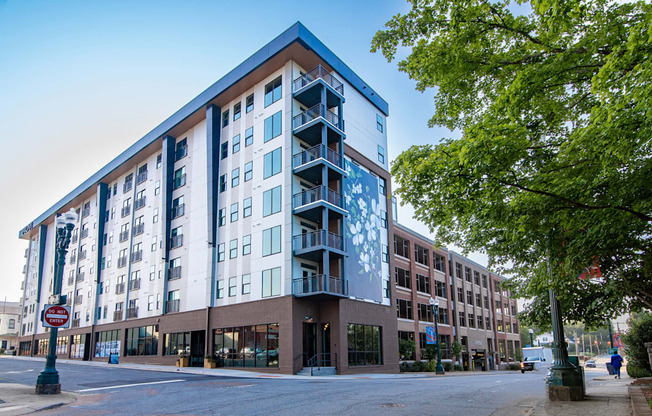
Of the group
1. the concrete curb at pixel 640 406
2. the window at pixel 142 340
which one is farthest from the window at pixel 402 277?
the concrete curb at pixel 640 406

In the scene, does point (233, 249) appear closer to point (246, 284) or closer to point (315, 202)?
point (246, 284)

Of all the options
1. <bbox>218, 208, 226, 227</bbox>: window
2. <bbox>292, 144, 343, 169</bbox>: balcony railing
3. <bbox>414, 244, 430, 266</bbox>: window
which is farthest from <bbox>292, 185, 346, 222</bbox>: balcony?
<bbox>414, 244, 430, 266</bbox>: window

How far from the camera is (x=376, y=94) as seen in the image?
4212 cm

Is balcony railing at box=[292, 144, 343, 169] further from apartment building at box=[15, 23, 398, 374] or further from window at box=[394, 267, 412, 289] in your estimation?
window at box=[394, 267, 412, 289]

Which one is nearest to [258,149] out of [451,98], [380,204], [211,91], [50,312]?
[211,91]

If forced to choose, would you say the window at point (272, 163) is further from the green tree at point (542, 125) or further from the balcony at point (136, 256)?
the green tree at point (542, 125)

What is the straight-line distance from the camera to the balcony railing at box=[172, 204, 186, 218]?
4147 cm

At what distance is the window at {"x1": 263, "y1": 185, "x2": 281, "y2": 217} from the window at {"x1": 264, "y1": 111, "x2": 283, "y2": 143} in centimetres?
411

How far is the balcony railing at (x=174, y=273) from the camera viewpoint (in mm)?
40031

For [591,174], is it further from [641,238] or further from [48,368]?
[48,368]

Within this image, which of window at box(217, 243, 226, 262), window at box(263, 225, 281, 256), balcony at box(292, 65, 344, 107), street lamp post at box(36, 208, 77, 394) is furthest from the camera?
window at box(217, 243, 226, 262)

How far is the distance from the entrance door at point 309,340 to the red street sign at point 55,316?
1785 cm

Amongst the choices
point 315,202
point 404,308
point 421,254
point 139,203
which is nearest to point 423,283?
point 421,254

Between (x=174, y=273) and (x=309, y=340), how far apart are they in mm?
15379
